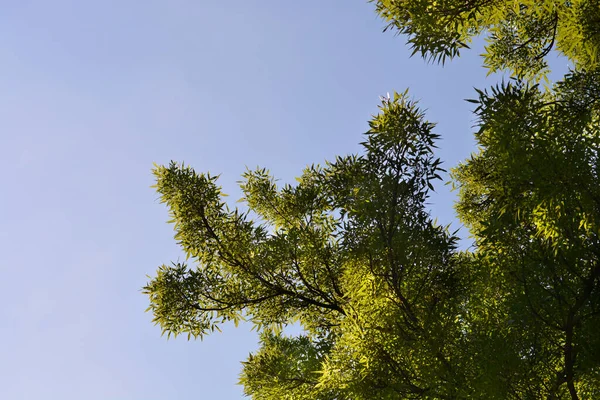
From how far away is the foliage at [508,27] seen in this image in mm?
6254

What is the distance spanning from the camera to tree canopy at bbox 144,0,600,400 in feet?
19.1

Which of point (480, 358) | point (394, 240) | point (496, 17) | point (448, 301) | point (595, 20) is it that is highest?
point (496, 17)

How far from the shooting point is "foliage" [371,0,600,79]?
6.25m

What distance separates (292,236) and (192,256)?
2.15 m

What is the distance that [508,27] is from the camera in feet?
28.3

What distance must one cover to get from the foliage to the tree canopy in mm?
26

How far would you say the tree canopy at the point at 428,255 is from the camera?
19.1ft

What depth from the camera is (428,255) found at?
319 inches

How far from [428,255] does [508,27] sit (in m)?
4.04

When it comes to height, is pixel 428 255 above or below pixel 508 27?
below

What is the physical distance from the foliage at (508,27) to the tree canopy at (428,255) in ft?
0.08

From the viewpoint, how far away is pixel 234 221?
9805 millimetres

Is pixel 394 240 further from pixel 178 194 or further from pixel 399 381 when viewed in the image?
pixel 178 194

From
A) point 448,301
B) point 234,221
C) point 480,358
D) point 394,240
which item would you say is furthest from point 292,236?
point 480,358
